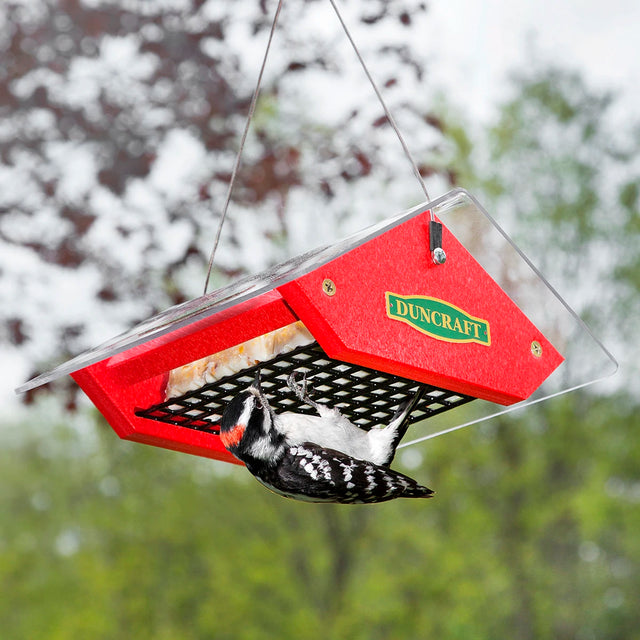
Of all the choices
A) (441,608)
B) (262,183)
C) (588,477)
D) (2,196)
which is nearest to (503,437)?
(588,477)

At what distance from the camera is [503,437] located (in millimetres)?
12375

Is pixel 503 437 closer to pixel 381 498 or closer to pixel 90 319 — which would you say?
pixel 90 319

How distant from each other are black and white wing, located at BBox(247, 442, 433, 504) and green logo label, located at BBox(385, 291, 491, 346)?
33 cm

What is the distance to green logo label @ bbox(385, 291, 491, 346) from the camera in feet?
6.84

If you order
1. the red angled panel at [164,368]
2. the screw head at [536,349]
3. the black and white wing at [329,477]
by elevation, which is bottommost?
the black and white wing at [329,477]

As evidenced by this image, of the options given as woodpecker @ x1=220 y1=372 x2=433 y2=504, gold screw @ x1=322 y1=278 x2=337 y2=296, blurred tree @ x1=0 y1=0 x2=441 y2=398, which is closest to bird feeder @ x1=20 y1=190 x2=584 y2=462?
gold screw @ x1=322 y1=278 x2=337 y2=296

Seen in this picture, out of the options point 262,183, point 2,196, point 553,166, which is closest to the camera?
point 2,196

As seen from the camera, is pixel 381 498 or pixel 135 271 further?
pixel 135 271

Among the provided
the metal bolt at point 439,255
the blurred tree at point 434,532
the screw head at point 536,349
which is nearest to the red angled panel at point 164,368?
the metal bolt at point 439,255

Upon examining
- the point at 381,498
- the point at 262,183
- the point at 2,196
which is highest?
the point at 2,196

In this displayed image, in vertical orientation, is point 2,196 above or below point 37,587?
below

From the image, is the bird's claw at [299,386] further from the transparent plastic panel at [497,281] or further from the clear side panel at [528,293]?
the clear side panel at [528,293]

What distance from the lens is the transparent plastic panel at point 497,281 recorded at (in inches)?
77.8

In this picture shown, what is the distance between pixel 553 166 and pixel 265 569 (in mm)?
6116
